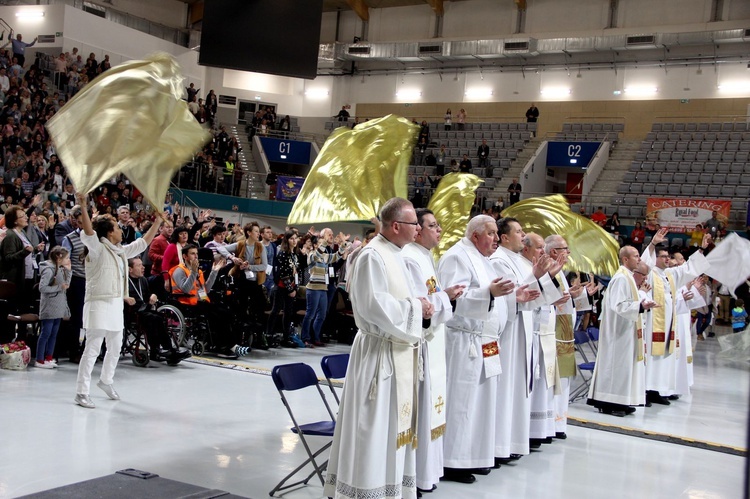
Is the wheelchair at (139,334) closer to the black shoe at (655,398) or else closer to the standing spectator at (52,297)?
the standing spectator at (52,297)

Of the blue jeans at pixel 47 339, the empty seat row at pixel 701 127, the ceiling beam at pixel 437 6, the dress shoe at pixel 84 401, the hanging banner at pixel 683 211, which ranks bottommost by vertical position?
the dress shoe at pixel 84 401

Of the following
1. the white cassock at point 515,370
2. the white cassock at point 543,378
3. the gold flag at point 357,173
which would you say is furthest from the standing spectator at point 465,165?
the gold flag at point 357,173

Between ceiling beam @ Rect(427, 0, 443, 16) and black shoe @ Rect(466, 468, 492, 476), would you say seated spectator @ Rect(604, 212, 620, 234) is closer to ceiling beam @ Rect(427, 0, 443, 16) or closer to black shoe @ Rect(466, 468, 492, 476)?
ceiling beam @ Rect(427, 0, 443, 16)

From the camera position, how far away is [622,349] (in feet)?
30.6

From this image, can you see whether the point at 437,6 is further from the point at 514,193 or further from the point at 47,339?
the point at 47,339

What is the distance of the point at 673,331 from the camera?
10445mm

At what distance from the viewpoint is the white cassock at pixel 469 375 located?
6277 mm

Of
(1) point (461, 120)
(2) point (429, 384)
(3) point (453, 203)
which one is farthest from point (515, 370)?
(1) point (461, 120)

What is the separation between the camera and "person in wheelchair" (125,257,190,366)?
10.0 m

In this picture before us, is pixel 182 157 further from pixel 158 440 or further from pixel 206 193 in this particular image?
pixel 206 193

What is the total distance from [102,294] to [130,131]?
2.18m

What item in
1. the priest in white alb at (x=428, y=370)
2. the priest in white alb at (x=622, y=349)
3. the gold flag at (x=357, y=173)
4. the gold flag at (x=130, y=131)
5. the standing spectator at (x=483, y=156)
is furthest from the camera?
the standing spectator at (x=483, y=156)

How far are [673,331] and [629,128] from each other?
2080 centimetres

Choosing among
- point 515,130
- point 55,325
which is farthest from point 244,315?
point 515,130
